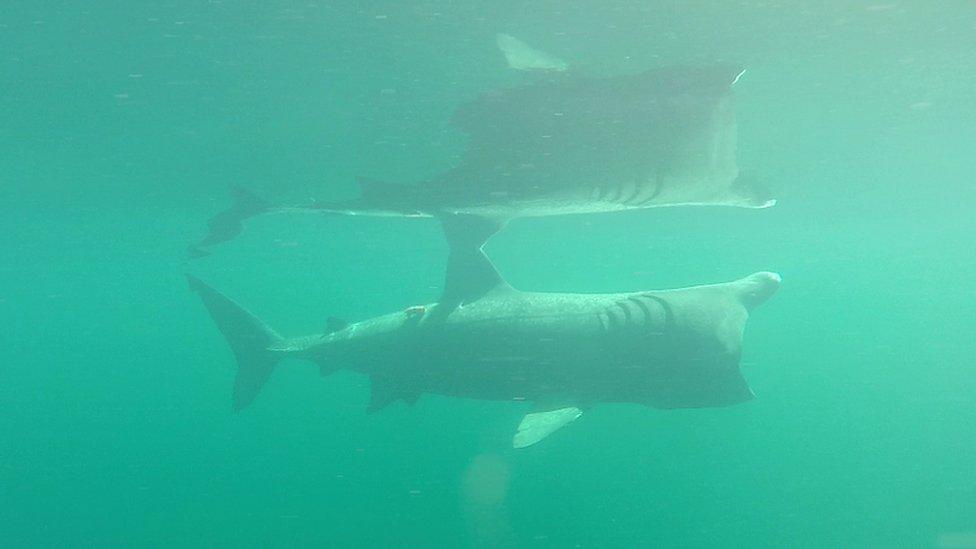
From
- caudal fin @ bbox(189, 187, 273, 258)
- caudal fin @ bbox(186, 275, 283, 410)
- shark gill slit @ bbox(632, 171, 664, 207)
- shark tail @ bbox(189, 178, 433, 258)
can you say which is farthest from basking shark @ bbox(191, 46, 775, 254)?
caudal fin @ bbox(189, 187, 273, 258)

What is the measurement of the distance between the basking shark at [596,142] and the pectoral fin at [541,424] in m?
4.21

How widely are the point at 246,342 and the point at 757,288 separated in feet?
25.8

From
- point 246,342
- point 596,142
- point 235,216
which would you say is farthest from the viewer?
point 235,216

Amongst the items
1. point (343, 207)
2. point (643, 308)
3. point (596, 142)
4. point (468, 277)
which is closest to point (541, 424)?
point (643, 308)

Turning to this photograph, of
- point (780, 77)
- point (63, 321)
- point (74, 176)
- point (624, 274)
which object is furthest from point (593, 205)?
point (63, 321)

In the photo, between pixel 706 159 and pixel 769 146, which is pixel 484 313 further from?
pixel 769 146

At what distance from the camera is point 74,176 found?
18.4 meters

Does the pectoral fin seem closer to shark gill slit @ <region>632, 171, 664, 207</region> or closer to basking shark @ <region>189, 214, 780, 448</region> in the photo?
basking shark @ <region>189, 214, 780, 448</region>

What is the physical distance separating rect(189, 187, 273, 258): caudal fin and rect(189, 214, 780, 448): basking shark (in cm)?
1042

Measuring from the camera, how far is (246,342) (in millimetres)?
12117

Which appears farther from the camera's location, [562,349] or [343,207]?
[343,207]

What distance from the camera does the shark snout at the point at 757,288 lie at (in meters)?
9.04

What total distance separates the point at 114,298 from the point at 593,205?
48.2 metres

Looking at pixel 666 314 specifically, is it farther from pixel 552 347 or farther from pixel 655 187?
pixel 655 187
